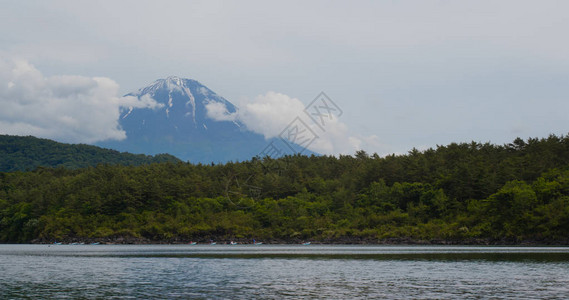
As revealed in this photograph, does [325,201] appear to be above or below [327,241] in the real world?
above

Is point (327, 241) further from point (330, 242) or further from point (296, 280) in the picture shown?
point (296, 280)

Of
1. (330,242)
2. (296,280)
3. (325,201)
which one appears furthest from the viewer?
(325,201)

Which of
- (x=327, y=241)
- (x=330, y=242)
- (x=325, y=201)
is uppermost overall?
(x=325, y=201)

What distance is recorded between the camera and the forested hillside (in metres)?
105

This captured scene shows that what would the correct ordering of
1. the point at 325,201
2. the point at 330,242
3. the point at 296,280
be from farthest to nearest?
the point at 325,201, the point at 330,242, the point at 296,280

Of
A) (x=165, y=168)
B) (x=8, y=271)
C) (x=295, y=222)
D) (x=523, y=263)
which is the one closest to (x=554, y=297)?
(x=523, y=263)

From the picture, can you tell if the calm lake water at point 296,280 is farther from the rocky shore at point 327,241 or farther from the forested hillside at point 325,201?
the forested hillside at point 325,201

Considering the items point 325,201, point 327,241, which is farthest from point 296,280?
point 325,201

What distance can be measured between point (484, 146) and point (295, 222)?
54.9 m

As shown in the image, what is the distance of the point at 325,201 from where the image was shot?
138625mm

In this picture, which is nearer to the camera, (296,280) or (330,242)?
(296,280)

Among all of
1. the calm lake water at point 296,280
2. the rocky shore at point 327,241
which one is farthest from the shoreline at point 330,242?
the calm lake water at point 296,280

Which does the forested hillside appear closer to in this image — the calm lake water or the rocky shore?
the rocky shore

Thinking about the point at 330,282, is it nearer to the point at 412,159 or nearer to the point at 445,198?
Answer: the point at 445,198
